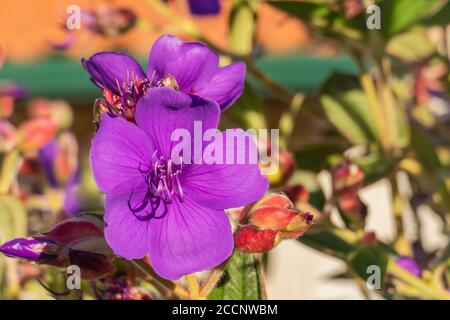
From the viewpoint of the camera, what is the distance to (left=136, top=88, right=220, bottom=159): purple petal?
1.35 ft

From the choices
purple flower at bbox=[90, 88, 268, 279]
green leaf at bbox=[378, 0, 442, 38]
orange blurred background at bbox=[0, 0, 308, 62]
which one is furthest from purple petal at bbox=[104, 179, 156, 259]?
orange blurred background at bbox=[0, 0, 308, 62]

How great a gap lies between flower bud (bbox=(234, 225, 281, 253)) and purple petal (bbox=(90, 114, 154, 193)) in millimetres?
65

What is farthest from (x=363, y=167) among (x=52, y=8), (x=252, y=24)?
(x=52, y=8)

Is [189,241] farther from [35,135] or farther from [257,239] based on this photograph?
[35,135]

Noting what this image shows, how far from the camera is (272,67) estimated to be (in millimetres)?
2000

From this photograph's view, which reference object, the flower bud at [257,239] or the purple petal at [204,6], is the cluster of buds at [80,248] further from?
the purple petal at [204,6]

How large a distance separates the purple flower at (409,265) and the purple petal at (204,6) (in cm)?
29

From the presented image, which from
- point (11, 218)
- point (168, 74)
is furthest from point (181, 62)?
point (11, 218)

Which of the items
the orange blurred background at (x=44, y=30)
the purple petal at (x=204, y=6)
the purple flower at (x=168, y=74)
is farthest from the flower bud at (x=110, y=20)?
the orange blurred background at (x=44, y=30)

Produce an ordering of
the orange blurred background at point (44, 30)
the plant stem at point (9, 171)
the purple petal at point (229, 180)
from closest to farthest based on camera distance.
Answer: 1. the purple petal at point (229, 180)
2. the plant stem at point (9, 171)
3. the orange blurred background at point (44, 30)

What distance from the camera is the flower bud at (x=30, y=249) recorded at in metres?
0.44

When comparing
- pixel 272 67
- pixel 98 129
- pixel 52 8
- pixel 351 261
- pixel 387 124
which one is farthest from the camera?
pixel 52 8
